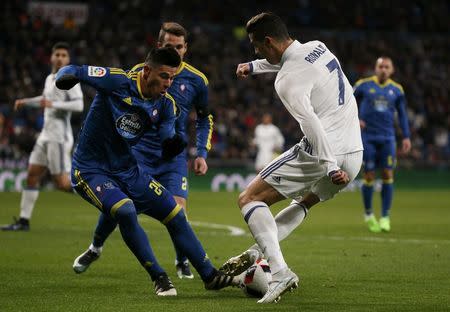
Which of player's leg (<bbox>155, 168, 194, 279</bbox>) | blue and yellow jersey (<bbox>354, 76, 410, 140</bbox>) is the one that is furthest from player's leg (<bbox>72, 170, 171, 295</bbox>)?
blue and yellow jersey (<bbox>354, 76, 410, 140</bbox>)

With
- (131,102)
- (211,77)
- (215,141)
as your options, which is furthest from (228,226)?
(211,77)

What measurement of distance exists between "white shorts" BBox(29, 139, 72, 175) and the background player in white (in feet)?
44.0

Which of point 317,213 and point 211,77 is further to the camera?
point 211,77

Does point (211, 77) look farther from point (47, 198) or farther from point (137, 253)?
point (137, 253)

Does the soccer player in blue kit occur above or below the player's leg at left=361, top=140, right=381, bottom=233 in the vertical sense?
above

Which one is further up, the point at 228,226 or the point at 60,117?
the point at 60,117

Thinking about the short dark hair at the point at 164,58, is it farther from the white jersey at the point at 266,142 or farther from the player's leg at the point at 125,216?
the white jersey at the point at 266,142

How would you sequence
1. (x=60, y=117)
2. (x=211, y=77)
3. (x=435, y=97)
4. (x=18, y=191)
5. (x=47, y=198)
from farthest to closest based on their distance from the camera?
1. (x=435, y=97)
2. (x=211, y=77)
3. (x=18, y=191)
4. (x=47, y=198)
5. (x=60, y=117)

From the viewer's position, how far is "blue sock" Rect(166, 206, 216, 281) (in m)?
7.38

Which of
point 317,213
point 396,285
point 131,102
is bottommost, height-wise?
point 317,213

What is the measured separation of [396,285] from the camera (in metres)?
8.12

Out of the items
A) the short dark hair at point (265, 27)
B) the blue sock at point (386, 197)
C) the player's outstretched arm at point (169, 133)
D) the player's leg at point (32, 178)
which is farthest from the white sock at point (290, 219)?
the blue sock at point (386, 197)

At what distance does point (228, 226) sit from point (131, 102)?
7.71 m

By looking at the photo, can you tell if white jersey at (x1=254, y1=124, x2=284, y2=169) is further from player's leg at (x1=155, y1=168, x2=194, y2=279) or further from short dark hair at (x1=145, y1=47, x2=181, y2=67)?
short dark hair at (x1=145, y1=47, x2=181, y2=67)
